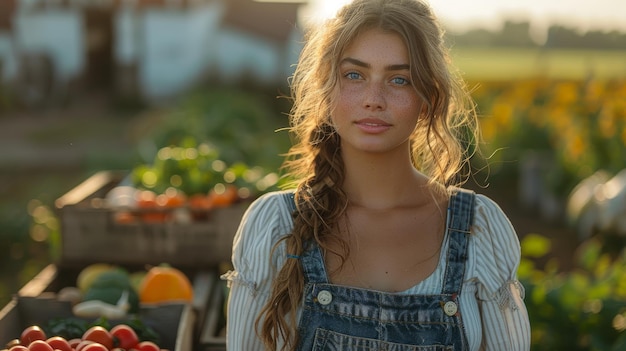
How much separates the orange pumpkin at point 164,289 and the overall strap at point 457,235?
1.56 metres

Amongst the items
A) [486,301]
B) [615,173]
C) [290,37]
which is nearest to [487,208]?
[486,301]

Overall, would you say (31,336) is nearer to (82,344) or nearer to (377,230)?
(82,344)

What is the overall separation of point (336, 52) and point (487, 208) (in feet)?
1.71

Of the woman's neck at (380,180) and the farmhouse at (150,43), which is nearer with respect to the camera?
the woman's neck at (380,180)

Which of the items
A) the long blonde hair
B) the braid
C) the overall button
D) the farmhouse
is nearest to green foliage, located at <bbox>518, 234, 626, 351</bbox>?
the long blonde hair

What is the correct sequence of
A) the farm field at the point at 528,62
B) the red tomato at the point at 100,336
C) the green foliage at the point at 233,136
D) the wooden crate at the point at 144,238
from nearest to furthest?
the red tomato at the point at 100,336
the wooden crate at the point at 144,238
the green foliage at the point at 233,136
the farm field at the point at 528,62

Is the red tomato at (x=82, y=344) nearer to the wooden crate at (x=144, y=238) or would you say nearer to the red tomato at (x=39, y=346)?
the red tomato at (x=39, y=346)

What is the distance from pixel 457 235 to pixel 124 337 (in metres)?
1.04

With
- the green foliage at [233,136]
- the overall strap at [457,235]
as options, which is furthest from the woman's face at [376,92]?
the green foliage at [233,136]

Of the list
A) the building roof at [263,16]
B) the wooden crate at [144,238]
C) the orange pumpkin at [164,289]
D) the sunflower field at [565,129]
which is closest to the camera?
the orange pumpkin at [164,289]

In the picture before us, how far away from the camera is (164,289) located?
362 cm

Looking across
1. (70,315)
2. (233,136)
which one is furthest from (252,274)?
(233,136)

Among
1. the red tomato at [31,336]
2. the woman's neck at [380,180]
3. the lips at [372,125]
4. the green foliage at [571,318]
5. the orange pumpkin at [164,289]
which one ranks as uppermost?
the lips at [372,125]

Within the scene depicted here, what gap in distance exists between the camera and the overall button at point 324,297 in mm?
2201
